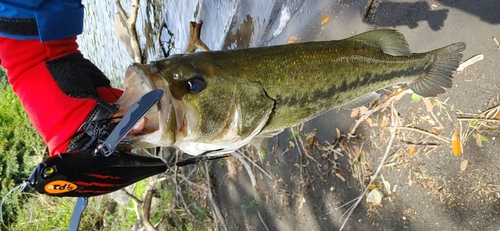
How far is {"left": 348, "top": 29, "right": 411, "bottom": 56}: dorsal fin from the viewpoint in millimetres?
2713

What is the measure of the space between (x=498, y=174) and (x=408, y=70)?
137 centimetres

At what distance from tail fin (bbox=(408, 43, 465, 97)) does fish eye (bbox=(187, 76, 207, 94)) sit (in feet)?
6.70

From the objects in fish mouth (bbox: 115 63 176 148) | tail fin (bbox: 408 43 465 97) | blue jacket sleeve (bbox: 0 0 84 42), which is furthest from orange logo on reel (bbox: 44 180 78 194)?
tail fin (bbox: 408 43 465 97)

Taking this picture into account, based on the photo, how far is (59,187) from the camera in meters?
2.01

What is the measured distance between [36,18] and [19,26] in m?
0.13

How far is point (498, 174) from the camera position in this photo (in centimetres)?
343

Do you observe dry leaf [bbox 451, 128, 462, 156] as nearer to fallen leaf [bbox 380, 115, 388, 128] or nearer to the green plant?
fallen leaf [bbox 380, 115, 388, 128]

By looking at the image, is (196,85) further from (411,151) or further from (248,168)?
(248,168)

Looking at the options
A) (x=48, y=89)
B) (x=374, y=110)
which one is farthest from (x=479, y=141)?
(x=48, y=89)

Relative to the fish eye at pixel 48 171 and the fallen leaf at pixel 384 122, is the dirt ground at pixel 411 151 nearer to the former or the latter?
the fallen leaf at pixel 384 122

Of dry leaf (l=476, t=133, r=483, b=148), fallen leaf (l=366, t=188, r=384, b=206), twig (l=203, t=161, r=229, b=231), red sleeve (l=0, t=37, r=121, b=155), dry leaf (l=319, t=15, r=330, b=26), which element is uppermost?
dry leaf (l=319, t=15, r=330, b=26)

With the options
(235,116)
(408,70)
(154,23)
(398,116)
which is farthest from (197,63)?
(154,23)

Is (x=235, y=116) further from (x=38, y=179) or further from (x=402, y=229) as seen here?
(x=402, y=229)

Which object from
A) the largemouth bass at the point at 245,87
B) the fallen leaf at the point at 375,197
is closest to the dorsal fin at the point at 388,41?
the largemouth bass at the point at 245,87
